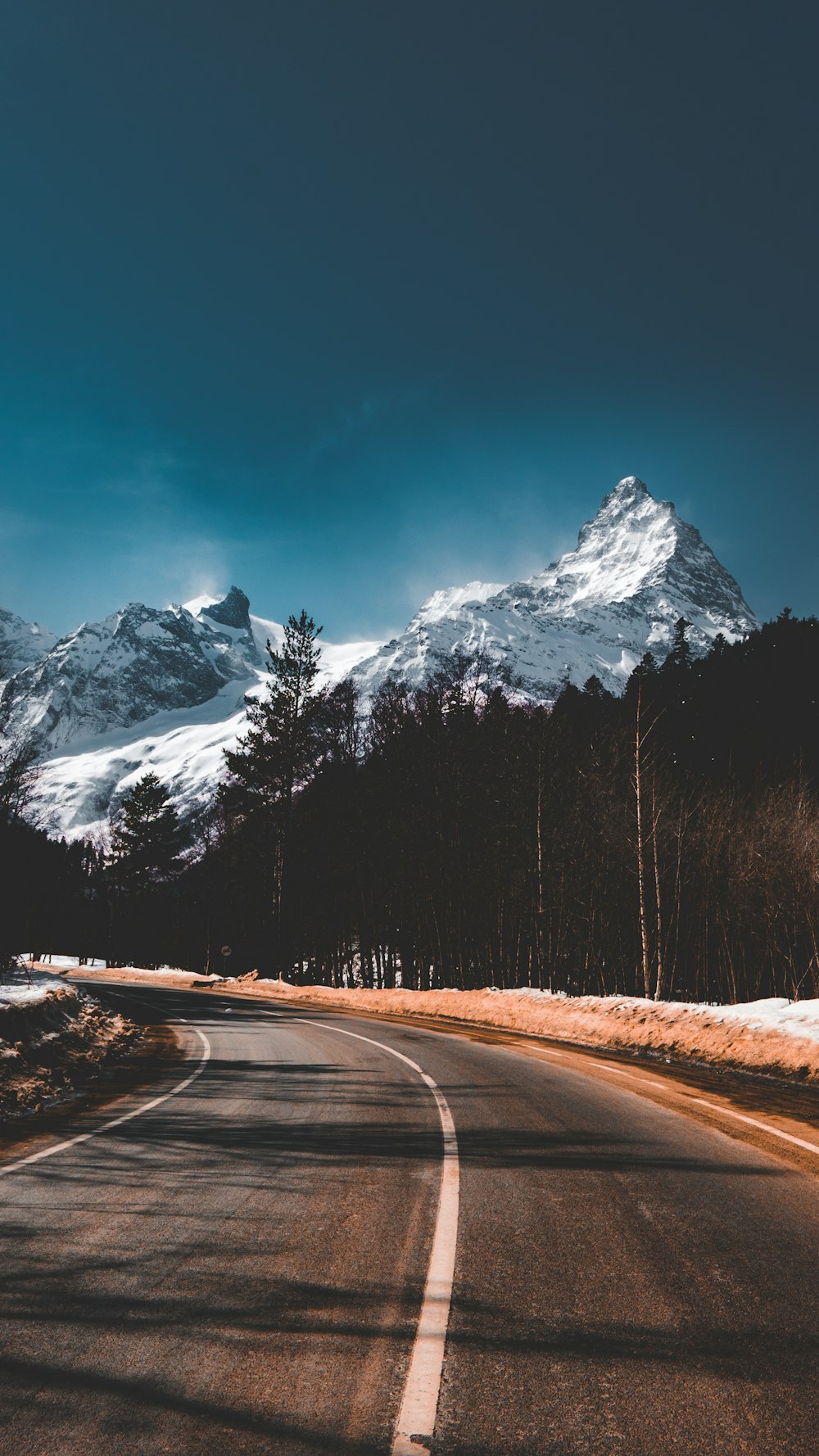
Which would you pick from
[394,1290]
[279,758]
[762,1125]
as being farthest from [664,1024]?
[279,758]

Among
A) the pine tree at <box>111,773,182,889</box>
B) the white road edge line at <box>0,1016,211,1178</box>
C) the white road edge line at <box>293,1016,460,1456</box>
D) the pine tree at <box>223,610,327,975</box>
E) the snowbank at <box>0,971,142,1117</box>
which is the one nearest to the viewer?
the white road edge line at <box>293,1016,460,1456</box>

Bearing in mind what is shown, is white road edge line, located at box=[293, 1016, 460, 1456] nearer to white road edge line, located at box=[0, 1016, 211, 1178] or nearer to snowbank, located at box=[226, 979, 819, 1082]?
white road edge line, located at box=[0, 1016, 211, 1178]

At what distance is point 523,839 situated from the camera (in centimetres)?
2962

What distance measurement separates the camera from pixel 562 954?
34.6 m

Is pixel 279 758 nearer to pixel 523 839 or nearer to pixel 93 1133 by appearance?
pixel 523 839

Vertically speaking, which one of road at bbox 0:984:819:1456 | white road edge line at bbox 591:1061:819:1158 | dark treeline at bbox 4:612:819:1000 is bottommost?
white road edge line at bbox 591:1061:819:1158

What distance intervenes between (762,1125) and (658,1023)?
787 centimetres

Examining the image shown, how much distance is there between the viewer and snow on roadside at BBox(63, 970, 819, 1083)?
38.0ft

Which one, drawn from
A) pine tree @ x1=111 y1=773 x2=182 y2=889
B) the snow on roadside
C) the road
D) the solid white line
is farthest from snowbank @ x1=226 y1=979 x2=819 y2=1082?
pine tree @ x1=111 y1=773 x2=182 y2=889

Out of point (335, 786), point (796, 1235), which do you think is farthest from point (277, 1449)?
point (335, 786)

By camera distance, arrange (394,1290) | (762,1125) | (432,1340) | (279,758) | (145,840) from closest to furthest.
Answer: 1. (432,1340)
2. (394,1290)
3. (762,1125)
4. (279,758)
5. (145,840)

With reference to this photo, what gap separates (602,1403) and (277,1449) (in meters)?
1.14

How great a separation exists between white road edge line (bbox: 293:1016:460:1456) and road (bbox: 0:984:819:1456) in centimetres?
4

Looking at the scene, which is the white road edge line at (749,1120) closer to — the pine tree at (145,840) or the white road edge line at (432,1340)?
the white road edge line at (432,1340)
